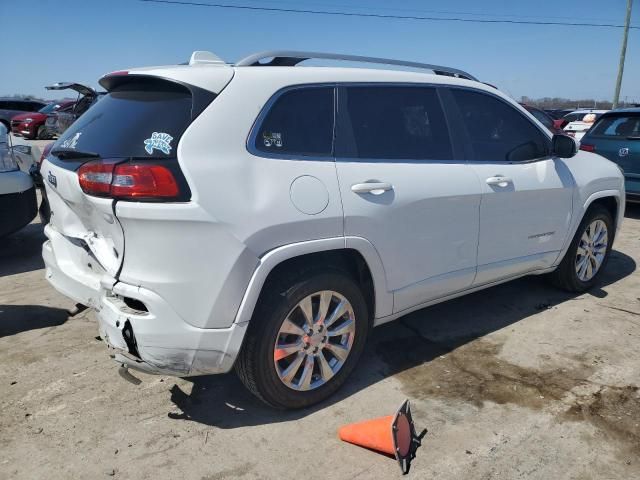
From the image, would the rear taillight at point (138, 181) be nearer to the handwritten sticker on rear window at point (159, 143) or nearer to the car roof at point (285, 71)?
the handwritten sticker on rear window at point (159, 143)

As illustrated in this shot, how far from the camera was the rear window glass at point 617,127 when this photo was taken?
7.73 meters

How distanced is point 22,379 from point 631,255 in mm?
6086

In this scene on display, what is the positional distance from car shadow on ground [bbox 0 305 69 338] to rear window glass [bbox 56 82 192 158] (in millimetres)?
1707

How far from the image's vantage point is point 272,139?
8.91ft

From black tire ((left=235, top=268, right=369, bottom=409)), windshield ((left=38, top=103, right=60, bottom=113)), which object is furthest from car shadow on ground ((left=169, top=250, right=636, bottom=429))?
windshield ((left=38, top=103, right=60, bottom=113))

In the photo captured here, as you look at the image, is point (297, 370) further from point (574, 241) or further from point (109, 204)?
point (574, 241)

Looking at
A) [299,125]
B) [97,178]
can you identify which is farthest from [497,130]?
[97,178]

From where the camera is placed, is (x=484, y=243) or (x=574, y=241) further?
(x=574, y=241)

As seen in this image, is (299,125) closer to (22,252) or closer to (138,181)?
(138,181)

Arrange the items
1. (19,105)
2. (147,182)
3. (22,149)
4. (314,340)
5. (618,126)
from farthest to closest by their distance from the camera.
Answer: (19,105) → (618,126) → (22,149) → (314,340) → (147,182)

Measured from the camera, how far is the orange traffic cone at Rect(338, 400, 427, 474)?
8.31 feet

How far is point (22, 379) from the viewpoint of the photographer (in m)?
3.32

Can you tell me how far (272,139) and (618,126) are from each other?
7.05 meters

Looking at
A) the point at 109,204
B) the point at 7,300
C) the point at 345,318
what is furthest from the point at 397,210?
the point at 7,300
